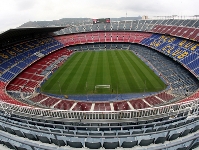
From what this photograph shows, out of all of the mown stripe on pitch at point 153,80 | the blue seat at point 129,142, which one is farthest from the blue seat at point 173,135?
the mown stripe on pitch at point 153,80

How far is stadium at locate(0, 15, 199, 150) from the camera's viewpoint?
27.5ft

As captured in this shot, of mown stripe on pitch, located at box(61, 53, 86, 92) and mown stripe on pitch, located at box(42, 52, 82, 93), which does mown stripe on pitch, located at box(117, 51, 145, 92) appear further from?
mown stripe on pitch, located at box(42, 52, 82, 93)

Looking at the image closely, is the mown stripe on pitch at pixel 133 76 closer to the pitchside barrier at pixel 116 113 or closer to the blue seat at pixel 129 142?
the pitchside barrier at pixel 116 113

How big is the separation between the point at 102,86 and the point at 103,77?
493 centimetres

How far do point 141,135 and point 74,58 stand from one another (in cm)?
5252

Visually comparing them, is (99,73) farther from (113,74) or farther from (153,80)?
(153,80)

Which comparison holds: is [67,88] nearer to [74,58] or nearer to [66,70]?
[66,70]

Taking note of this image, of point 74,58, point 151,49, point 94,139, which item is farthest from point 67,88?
point 151,49

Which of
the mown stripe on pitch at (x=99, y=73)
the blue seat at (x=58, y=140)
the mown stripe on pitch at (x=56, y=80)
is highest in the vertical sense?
the blue seat at (x=58, y=140)

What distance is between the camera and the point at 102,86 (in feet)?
119

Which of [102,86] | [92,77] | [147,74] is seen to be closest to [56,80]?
[92,77]

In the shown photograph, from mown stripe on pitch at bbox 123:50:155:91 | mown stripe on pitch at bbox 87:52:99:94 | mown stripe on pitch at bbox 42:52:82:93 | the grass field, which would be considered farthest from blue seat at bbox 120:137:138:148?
mown stripe on pitch at bbox 42:52:82:93

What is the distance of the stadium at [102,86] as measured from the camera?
8.37 meters

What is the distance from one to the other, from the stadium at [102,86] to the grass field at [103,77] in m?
0.19
